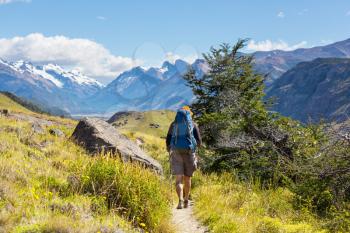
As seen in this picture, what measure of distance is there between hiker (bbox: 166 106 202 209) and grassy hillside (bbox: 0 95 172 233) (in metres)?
2.20

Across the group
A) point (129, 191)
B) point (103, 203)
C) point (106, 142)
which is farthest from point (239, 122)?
point (103, 203)

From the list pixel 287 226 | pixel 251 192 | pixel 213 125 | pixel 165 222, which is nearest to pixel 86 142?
pixel 213 125

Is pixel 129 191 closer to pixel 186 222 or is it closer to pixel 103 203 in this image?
pixel 103 203

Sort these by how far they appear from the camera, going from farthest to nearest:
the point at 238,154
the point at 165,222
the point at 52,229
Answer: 1. the point at 238,154
2. the point at 165,222
3. the point at 52,229

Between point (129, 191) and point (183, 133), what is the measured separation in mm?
3080

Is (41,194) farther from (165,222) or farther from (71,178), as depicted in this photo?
(165,222)

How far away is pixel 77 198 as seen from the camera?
6.93 m

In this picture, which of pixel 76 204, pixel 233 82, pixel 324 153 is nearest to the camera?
pixel 76 204

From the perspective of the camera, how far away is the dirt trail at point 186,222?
8062 mm

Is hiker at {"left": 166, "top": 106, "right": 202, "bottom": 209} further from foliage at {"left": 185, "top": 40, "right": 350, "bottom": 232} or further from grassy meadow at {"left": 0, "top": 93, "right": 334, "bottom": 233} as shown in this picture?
foliage at {"left": 185, "top": 40, "right": 350, "bottom": 232}

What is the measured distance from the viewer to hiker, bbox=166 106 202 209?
10211 millimetres

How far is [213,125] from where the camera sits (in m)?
17.5

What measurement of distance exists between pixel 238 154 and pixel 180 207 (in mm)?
5727

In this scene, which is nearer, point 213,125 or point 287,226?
point 287,226
